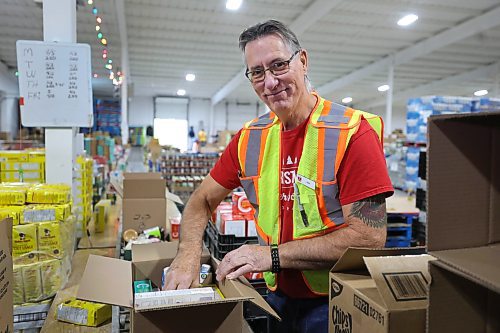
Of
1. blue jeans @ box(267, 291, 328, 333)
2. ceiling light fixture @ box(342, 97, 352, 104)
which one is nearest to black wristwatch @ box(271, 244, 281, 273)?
blue jeans @ box(267, 291, 328, 333)

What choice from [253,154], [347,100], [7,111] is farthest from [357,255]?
[347,100]

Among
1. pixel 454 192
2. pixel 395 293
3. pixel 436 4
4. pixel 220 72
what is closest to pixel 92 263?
pixel 395 293

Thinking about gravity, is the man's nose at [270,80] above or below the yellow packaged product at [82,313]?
above

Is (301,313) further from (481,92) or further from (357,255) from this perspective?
(481,92)

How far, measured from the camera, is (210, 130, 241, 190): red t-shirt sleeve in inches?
69.3

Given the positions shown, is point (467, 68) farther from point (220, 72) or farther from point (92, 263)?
point (92, 263)

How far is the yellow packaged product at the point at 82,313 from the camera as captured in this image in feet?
6.55

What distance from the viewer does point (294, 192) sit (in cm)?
149

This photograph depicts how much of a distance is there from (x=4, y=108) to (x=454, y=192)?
57.0ft

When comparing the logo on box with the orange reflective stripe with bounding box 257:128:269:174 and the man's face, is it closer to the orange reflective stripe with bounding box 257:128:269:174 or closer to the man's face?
the orange reflective stripe with bounding box 257:128:269:174

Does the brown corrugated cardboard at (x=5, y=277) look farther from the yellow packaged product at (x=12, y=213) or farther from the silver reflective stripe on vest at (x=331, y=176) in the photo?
the silver reflective stripe on vest at (x=331, y=176)

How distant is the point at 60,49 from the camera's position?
3.25m

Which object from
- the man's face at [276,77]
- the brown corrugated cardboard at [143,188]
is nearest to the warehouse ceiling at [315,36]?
the brown corrugated cardboard at [143,188]

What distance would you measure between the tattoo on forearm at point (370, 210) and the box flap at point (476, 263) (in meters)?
0.43
